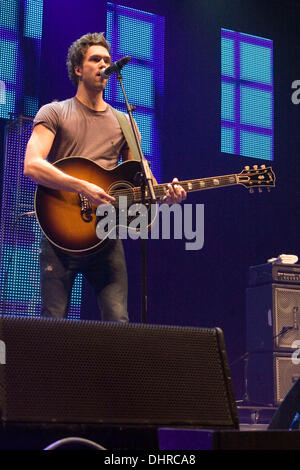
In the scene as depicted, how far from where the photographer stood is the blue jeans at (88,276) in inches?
126

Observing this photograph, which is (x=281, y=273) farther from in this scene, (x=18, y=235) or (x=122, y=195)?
(x=122, y=195)

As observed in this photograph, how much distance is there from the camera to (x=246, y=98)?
744cm

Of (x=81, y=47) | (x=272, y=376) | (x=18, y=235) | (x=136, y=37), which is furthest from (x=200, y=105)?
(x=81, y=47)

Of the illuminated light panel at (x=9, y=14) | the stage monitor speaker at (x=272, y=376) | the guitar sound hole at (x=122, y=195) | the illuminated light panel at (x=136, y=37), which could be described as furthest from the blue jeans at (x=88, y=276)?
the illuminated light panel at (x=136, y=37)

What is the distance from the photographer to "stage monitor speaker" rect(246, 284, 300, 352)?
640cm

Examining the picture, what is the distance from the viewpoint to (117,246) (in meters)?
3.35

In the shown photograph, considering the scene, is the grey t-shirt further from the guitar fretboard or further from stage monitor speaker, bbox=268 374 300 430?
stage monitor speaker, bbox=268 374 300 430

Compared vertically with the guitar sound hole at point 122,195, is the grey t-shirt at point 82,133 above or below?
above

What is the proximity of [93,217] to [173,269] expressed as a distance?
12.0ft

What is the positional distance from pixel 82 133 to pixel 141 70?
3576 millimetres

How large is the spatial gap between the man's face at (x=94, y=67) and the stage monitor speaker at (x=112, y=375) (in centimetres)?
186

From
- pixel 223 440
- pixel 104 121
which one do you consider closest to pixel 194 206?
pixel 104 121

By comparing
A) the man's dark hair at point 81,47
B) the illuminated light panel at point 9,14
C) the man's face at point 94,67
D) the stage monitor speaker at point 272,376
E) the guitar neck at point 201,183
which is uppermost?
the illuminated light panel at point 9,14

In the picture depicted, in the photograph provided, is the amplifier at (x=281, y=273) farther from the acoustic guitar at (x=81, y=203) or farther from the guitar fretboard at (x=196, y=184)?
the acoustic guitar at (x=81, y=203)
